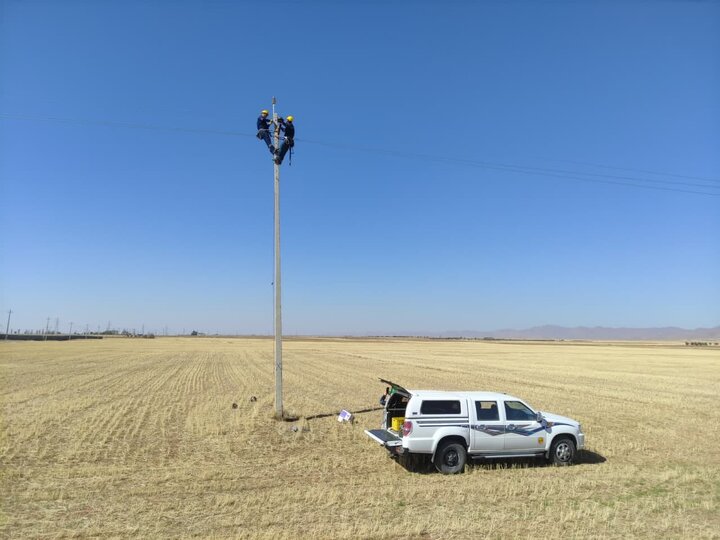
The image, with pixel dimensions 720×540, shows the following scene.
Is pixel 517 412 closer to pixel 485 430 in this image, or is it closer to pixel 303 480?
pixel 485 430

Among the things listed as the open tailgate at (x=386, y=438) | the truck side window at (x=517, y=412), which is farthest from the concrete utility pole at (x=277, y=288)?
the truck side window at (x=517, y=412)

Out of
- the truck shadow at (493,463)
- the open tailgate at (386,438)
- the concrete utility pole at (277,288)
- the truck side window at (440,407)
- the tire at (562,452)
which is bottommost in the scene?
the truck shadow at (493,463)

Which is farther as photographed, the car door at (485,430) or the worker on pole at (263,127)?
the worker on pole at (263,127)

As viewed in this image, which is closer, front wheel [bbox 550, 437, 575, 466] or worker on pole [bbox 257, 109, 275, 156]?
front wheel [bbox 550, 437, 575, 466]

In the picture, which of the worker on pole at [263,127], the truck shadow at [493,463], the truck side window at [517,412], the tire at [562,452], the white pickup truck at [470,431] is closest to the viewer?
the white pickup truck at [470,431]

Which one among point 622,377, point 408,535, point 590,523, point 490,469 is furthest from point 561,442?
point 622,377

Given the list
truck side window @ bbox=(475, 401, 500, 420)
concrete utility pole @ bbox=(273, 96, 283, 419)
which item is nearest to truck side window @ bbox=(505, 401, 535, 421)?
truck side window @ bbox=(475, 401, 500, 420)

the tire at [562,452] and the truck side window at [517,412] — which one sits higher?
the truck side window at [517,412]

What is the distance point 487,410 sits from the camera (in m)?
12.4

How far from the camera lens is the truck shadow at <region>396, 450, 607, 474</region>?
12.2 meters

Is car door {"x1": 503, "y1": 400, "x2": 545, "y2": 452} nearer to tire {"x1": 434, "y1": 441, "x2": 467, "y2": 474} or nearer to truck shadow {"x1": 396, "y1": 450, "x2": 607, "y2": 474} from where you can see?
truck shadow {"x1": 396, "y1": 450, "x2": 607, "y2": 474}

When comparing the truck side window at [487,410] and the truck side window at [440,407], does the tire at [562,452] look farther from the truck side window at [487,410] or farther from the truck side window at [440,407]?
the truck side window at [440,407]

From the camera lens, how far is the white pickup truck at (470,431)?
1162cm

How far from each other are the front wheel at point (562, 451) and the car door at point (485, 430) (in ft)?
5.21
